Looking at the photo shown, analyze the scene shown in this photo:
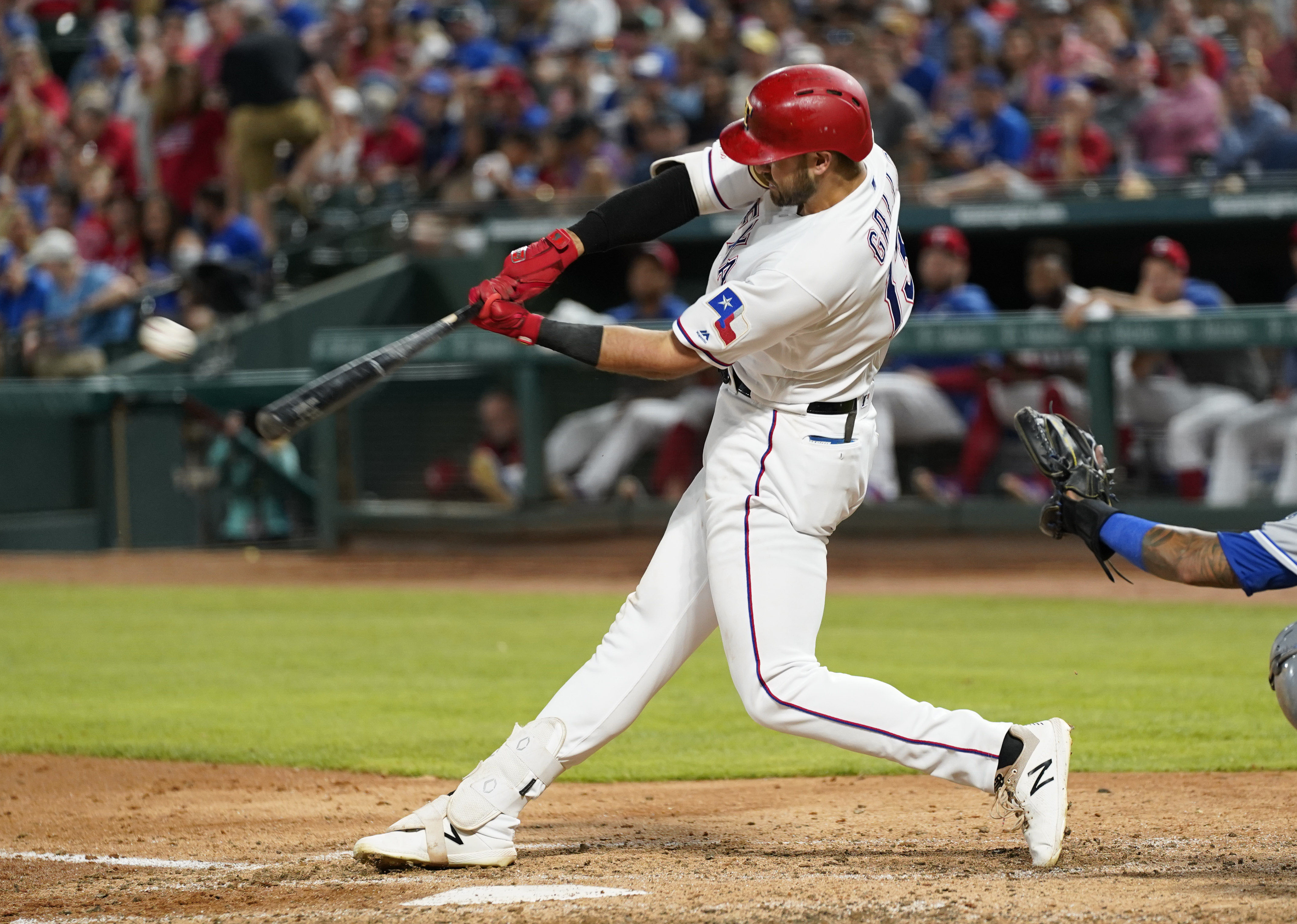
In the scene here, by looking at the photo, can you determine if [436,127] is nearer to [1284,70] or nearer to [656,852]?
[1284,70]

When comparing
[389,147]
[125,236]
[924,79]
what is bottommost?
[125,236]

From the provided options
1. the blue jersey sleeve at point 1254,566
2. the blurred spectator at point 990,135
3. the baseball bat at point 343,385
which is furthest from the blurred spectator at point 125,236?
the blue jersey sleeve at point 1254,566

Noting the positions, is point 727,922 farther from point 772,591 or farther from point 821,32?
point 821,32

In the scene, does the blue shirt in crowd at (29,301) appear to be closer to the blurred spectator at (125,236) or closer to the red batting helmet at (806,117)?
the blurred spectator at (125,236)

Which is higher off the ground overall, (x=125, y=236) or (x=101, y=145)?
(x=101, y=145)

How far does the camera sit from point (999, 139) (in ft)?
36.0

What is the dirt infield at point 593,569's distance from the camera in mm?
9031

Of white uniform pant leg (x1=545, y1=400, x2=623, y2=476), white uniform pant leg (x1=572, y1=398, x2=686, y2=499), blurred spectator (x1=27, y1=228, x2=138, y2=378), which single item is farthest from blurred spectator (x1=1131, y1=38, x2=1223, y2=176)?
blurred spectator (x1=27, y1=228, x2=138, y2=378)

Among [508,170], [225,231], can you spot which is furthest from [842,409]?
[225,231]

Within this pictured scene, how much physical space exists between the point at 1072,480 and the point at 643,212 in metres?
1.14

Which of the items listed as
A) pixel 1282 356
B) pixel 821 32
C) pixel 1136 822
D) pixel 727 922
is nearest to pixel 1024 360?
pixel 1282 356

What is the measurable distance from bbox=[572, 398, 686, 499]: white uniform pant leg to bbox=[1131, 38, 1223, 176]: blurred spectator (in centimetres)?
375

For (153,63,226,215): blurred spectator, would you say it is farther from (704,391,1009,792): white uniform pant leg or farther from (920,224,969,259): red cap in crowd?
(704,391,1009,792): white uniform pant leg

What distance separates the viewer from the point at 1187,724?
5.42m
